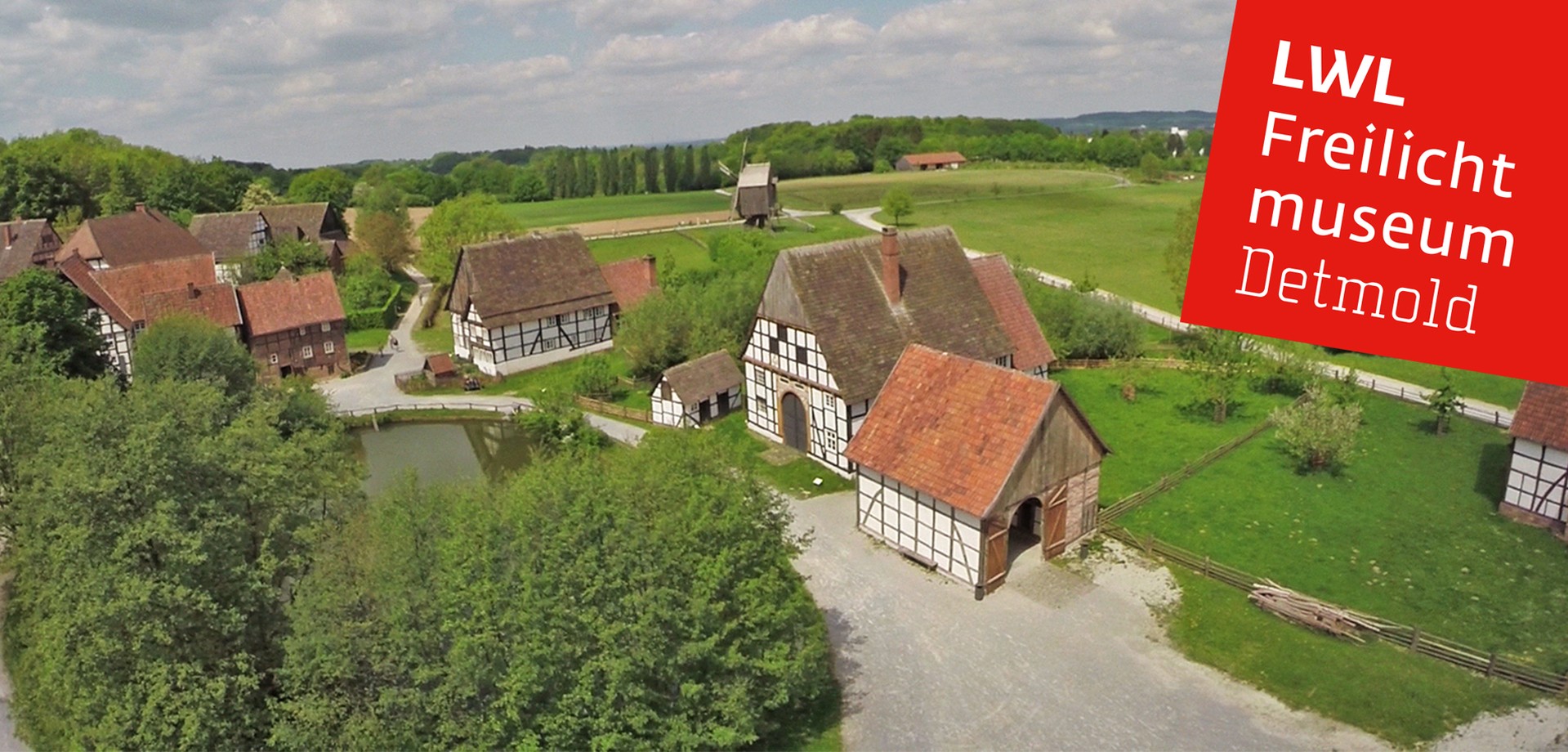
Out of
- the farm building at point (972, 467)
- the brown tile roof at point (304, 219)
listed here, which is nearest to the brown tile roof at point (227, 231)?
the brown tile roof at point (304, 219)

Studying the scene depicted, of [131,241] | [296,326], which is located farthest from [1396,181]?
[131,241]

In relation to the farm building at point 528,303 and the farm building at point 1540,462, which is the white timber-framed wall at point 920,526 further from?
the farm building at point 528,303

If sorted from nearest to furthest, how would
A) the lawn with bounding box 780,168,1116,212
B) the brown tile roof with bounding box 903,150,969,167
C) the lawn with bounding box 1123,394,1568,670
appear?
the lawn with bounding box 1123,394,1568,670
the lawn with bounding box 780,168,1116,212
the brown tile roof with bounding box 903,150,969,167

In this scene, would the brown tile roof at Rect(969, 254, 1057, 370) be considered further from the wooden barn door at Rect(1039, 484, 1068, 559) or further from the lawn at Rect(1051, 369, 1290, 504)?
the wooden barn door at Rect(1039, 484, 1068, 559)

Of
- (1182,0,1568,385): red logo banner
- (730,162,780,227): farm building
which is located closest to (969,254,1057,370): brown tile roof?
(1182,0,1568,385): red logo banner

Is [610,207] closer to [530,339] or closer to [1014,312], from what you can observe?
[530,339]

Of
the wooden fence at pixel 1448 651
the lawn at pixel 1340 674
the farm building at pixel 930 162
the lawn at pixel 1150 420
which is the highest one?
the farm building at pixel 930 162

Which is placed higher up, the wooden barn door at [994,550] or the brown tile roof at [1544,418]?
the brown tile roof at [1544,418]

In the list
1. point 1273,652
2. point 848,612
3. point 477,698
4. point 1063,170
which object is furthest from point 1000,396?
point 1063,170
